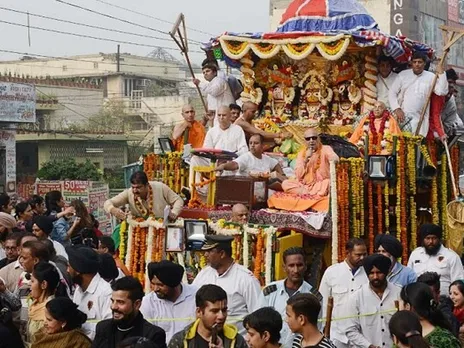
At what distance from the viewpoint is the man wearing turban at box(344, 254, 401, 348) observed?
6770 mm

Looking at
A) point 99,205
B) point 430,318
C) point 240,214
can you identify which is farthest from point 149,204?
point 99,205

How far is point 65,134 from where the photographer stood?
127 ft

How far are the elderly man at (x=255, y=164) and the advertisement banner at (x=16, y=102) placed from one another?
21.0 meters

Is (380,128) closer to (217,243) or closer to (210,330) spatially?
(217,243)

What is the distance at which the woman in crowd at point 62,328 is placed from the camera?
18.1 feet

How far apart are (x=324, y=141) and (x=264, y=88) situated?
2.58 metres

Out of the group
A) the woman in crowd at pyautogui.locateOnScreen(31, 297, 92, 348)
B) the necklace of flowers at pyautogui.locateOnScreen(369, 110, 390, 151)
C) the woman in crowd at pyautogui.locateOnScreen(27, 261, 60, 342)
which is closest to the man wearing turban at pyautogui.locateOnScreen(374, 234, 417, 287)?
the woman in crowd at pyautogui.locateOnScreen(27, 261, 60, 342)

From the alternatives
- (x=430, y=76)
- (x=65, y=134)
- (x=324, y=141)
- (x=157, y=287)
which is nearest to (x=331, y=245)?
(x=324, y=141)

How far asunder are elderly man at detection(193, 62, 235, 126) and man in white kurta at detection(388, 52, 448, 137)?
248 centimetres

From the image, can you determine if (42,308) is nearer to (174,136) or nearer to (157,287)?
(157,287)

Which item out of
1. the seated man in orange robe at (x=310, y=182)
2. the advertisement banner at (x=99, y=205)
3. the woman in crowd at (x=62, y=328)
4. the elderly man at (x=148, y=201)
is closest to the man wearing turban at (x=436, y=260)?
the seated man in orange robe at (x=310, y=182)

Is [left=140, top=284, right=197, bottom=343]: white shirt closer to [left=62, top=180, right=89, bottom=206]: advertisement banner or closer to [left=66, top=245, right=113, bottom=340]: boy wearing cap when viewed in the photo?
[left=66, top=245, right=113, bottom=340]: boy wearing cap

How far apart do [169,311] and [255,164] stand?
191 inches

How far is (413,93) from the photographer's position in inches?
492
